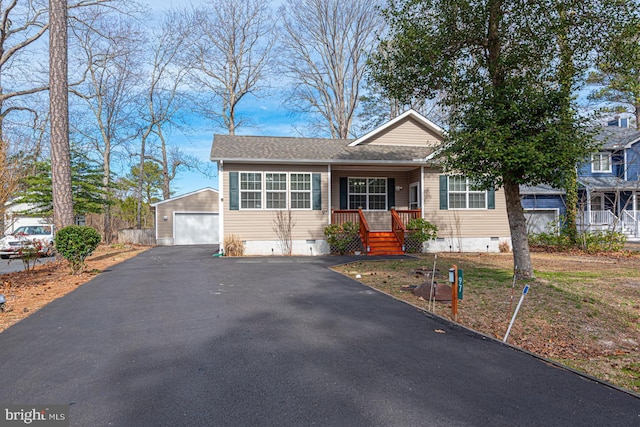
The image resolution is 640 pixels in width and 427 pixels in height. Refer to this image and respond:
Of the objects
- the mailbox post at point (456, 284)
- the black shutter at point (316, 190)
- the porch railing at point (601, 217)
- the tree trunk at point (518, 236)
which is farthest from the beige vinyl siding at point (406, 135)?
the mailbox post at point (456, 284)

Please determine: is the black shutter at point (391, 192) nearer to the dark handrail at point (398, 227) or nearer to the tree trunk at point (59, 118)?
the dark handrail at point (398, 227)

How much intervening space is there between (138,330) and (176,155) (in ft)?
111

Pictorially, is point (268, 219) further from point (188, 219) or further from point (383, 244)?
point (188, 219)

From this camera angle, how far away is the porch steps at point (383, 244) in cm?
1427

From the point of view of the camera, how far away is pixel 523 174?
7.74 metres

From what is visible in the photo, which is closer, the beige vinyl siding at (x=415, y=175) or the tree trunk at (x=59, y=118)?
the tree trunk at (x=59, y=118)

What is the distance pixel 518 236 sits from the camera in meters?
8.34

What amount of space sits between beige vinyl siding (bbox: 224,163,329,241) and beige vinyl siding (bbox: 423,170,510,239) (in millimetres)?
4488

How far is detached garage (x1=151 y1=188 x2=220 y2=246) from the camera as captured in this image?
24406 millimetres

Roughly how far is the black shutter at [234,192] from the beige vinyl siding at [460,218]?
780 cm

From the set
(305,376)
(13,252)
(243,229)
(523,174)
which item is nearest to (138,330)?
(305,376)

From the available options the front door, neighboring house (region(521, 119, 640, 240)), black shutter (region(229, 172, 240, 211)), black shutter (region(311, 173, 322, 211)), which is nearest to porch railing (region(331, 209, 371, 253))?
black shutter (region(311, 173, 322, 211))

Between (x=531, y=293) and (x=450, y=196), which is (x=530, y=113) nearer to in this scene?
(x=531, y=293)

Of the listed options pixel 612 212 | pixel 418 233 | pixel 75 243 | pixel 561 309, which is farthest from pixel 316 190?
pixel 612 212
